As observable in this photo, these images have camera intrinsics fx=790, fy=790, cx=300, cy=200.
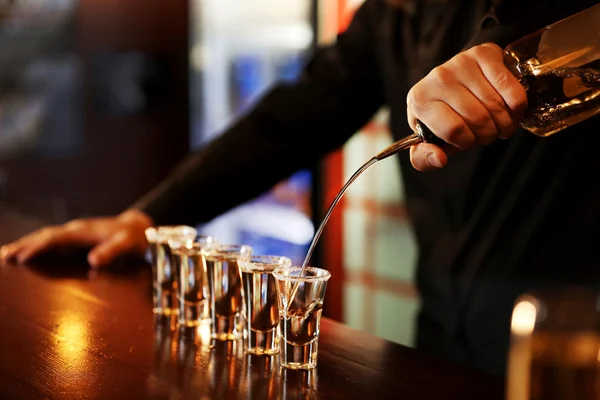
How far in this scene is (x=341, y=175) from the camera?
422cm

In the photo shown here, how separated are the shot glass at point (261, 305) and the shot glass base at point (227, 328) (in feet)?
0.21

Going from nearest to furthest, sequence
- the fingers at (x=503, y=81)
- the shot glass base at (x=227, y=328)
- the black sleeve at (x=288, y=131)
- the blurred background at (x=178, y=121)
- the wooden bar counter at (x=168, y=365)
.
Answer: the wooden bar counter at (x=168, y=365)
the fingers at (x=503, y=81)
the shot glass base at (x=227, y=328)
the black sleeve at (x=288, y=131)
the blurred background at (x=178, y=121)

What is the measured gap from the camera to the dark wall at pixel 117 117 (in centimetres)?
428

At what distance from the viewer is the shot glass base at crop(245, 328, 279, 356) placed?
1.08 metres

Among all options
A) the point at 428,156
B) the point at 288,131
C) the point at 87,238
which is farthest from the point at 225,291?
the point at 288,131

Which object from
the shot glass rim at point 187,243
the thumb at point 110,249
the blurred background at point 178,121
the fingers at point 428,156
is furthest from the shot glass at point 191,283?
the blurred background at point 178,121

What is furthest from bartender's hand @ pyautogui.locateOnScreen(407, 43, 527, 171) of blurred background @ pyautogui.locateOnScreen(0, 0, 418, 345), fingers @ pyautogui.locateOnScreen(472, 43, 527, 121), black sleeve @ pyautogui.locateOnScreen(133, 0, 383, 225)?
blurred background @ pyautogui.locateOnScreen(0, 0, 418, 345)

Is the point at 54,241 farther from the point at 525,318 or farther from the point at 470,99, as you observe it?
the point at 525,318

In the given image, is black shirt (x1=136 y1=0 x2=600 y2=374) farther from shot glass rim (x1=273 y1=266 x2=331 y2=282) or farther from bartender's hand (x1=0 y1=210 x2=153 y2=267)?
shot glass rim (x1=273 y1=266 x2=331 y2=282)

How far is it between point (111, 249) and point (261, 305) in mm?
822

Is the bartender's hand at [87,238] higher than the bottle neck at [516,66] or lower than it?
lower

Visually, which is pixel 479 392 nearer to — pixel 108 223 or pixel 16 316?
pixel 16 316

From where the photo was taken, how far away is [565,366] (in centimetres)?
53

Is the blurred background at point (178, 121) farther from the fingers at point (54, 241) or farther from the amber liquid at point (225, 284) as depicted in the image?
the amber liquid at point (225, 284)
